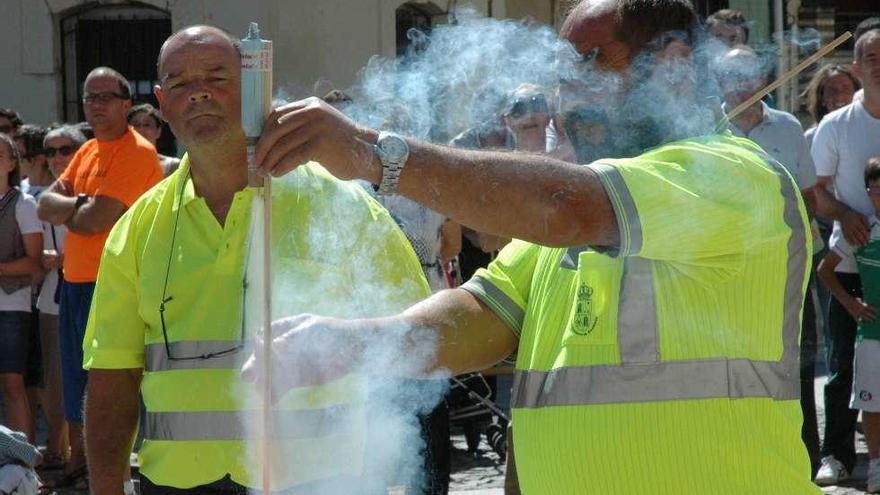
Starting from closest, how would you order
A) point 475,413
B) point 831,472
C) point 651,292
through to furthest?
point 651,292, point 831,472, point 475,413

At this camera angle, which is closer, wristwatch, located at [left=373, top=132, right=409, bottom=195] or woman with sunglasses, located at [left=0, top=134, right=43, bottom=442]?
wristwatch, located at [left=373, top=132, right=409, bottom=195]

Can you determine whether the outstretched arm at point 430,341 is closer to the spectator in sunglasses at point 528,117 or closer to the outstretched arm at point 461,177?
the spectator in sunglasses at point 528,117

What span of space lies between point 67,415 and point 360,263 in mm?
4034

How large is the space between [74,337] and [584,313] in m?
4.96

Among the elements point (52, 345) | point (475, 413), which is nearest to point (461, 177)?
point (475, 413)

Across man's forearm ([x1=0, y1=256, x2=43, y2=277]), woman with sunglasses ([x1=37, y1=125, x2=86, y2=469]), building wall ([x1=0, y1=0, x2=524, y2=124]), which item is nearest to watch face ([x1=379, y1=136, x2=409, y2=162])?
man's forearm ([x1=0, y1=256, x2=43, y2=277])

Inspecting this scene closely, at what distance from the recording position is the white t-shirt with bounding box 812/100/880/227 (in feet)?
24.2

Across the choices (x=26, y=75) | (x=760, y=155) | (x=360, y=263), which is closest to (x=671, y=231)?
(x=760, y=155)

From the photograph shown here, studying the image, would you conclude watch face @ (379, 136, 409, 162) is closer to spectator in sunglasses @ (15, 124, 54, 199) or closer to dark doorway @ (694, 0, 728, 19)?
spectator in sunglasses @ (15, 124, 54, 199)

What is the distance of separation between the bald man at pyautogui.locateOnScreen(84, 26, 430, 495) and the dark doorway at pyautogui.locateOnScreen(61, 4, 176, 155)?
409 inches

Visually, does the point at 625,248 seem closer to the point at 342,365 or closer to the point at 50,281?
the point at 342,365

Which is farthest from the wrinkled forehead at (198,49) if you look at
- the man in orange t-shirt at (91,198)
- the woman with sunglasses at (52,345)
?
the woman with sunglasses at (52,345)

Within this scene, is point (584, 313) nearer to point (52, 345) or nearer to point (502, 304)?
point (502, 304)

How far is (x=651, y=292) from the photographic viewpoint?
103 inches
